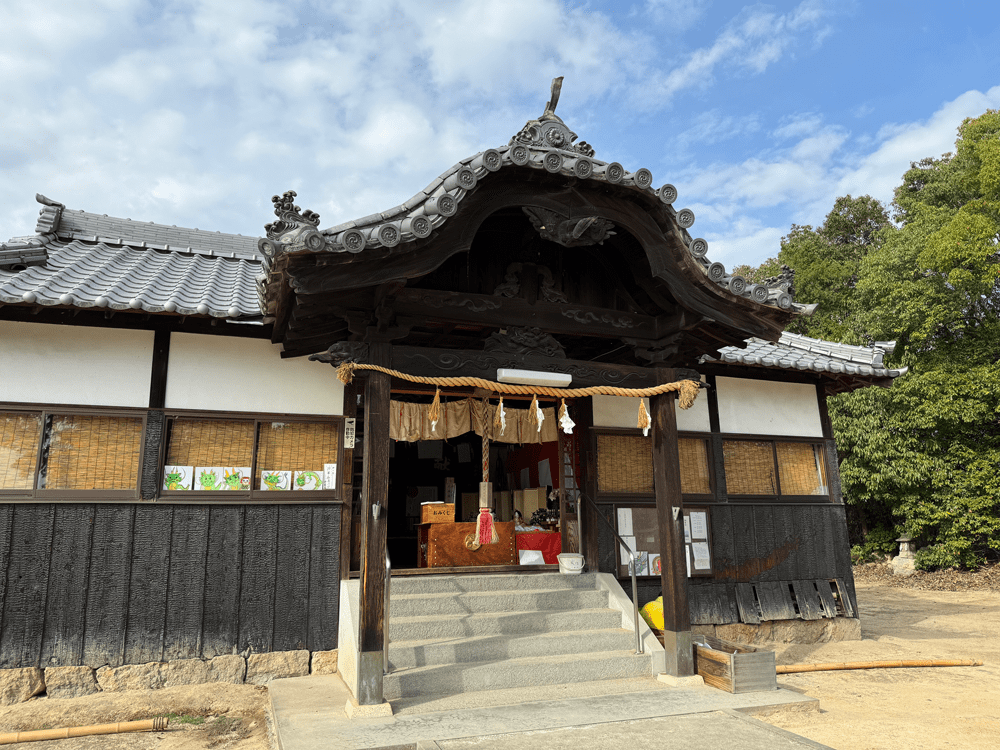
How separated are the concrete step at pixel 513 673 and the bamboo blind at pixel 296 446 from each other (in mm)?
2720

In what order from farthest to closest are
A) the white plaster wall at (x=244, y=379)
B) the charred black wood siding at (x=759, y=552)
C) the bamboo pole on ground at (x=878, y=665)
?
1. the charred black wood siding at (x=759, y=552)
2. the bamboo pole on ground at (x=878, y=665)
3. the white plaster wall at (x=244, y=379)

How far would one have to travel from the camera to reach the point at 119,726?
19.0 ft

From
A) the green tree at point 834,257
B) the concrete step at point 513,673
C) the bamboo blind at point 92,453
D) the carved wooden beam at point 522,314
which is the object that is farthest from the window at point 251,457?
the green tree at point 834,257

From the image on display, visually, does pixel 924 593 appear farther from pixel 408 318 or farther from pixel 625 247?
pixel 408 318

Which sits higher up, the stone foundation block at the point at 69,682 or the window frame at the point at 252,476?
the window frame at the point at 252,476

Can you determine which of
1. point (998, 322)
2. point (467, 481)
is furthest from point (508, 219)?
point (998, 322)

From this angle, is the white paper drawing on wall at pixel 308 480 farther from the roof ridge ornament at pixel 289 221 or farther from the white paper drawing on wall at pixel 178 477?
the roof ridge ornament at pixel 289 221

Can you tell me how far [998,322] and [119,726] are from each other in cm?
2203

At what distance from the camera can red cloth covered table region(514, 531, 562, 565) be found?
9.33 m

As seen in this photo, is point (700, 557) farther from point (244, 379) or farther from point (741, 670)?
point (244, 379)

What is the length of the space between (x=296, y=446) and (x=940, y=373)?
18014 millimetres

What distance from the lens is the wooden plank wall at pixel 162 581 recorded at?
6512 mm

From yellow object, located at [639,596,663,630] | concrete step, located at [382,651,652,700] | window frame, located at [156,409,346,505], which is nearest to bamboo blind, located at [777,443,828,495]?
yellow object, located at [639,596,663,630]

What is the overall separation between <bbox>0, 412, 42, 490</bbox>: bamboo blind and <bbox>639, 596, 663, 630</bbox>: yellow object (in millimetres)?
6961
